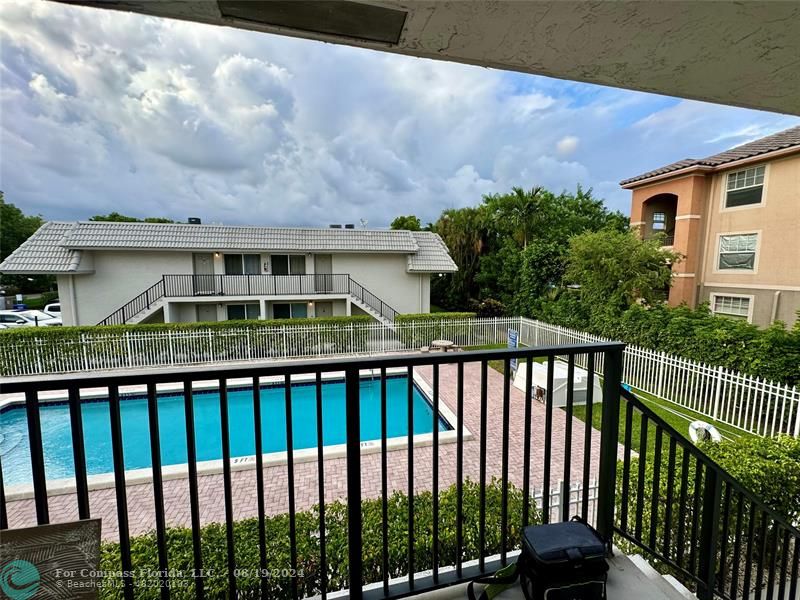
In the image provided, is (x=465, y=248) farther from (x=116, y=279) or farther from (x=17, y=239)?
(x=17, y=239)

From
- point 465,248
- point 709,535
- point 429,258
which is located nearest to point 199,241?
point 429,258

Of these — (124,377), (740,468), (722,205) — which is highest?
(722,205)

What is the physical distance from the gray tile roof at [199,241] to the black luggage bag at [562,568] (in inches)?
497

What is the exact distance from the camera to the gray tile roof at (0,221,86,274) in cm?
1058

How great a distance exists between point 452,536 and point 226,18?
8.97 feet

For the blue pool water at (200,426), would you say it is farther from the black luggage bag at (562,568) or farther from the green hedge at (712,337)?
the green hedge at (712,337)

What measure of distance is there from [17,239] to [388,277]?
17528mm

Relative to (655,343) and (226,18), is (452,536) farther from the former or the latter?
(655,343)

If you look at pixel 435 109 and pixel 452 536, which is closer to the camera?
pixel 452 536

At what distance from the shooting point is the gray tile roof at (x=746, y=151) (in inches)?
373

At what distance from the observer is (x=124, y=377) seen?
1131mm

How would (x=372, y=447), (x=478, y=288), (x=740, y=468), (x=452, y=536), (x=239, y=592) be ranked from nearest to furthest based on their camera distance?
(x=239, y=592), (x=452, y=536), (x=740, y=468), (x=372, y=447), (x=478, y=288)

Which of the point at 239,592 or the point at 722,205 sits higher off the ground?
the point at 722,205

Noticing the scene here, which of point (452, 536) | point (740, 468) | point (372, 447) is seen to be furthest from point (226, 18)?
point (372, 447)
